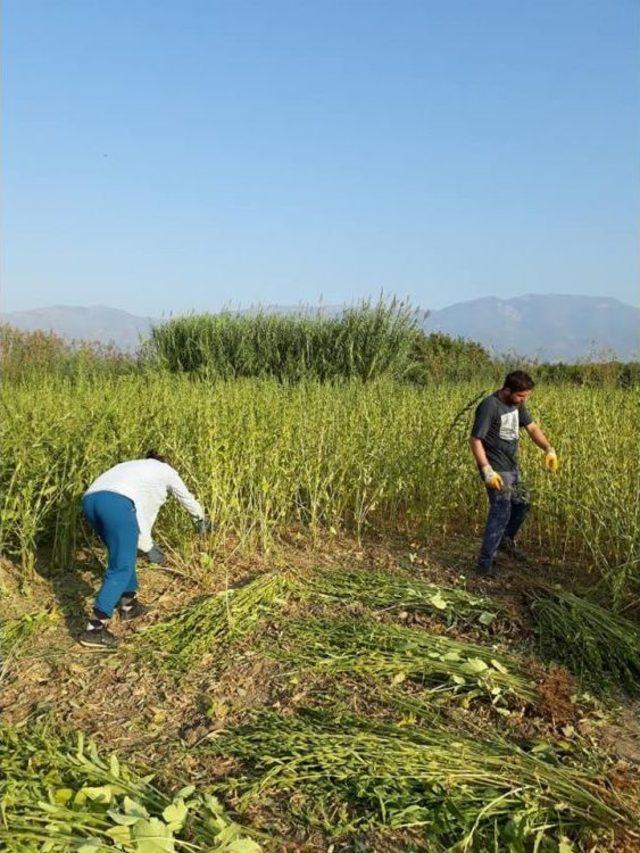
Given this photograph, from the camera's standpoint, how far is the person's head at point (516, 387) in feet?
15.4

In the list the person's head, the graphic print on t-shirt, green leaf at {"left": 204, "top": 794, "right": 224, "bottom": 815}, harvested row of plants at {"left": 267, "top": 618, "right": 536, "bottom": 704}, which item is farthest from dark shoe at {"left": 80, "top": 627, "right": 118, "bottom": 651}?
the person's head

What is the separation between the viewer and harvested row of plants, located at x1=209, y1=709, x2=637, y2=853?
7.75 ft

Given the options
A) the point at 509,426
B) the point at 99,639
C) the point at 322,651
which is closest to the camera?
the point at 322,651

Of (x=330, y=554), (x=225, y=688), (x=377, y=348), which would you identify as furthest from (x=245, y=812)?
(x=377, y=348)

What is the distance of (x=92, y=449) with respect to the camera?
16.1 ft

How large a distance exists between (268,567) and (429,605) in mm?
1290

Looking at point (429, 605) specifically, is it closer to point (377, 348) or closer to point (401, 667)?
point (401, 667)

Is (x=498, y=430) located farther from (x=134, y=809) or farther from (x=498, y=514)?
(x=134, y=809)

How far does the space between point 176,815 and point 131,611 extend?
2095 millimetres

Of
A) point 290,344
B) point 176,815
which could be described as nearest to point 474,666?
point 176,815

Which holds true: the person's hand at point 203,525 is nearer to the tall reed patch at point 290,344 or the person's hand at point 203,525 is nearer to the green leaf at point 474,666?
the green leaf at point 474,666

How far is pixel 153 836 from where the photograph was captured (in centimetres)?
218

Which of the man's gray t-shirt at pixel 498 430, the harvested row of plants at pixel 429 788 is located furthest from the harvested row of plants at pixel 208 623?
the man's gray t-shirt at pixel 498 430

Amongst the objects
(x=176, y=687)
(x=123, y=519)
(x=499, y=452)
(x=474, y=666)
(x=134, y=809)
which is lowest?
(x=176, y=687)
